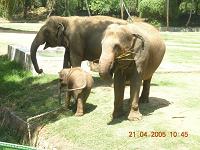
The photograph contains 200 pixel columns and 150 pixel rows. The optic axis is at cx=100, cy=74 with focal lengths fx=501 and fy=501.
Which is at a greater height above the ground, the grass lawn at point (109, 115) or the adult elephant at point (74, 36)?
the adult elephant at point (74, 36)

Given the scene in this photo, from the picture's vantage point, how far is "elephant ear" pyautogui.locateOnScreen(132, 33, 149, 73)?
10714 mm

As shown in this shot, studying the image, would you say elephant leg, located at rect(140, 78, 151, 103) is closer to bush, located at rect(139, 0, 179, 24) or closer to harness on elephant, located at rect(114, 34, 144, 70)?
harness on elephant, located at rect(114, 34, 144, 70)

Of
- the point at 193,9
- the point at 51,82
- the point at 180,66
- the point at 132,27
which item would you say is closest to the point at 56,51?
the point at 51,82

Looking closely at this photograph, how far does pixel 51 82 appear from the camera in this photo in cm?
1562

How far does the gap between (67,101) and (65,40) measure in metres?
2.48

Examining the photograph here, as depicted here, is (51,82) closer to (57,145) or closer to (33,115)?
(33,115)

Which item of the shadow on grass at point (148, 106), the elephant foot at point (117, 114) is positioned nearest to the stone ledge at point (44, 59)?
the shadow on grass at point (148, 106)

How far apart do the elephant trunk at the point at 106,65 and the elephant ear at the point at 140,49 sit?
0.85m

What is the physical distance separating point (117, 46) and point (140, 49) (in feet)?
2.44

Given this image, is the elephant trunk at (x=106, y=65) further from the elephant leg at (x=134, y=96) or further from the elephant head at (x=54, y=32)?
the elephant head at (x=54, y=32)

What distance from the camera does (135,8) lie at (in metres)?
54.8

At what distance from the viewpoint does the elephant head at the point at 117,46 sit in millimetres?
9920

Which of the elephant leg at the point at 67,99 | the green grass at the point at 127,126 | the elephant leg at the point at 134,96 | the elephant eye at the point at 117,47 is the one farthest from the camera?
the elephant leg at the point at 67,99

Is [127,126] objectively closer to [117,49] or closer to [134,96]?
[134,96]
